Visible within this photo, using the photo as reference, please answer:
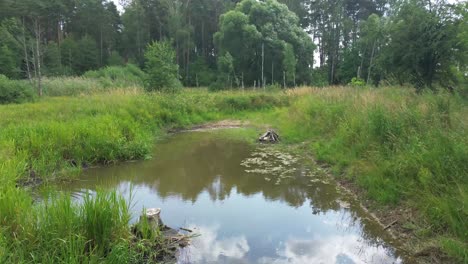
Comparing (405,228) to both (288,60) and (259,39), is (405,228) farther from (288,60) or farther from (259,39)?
(259,39)

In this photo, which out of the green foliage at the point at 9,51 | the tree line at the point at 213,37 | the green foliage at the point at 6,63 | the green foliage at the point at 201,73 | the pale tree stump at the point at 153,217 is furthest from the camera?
the green foliage at the point at 201,73

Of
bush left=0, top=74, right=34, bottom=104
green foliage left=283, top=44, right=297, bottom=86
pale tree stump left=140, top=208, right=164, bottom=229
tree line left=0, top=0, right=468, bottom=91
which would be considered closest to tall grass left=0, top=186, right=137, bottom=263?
pale tree stump left=140, top=208, right=164, bottom=229

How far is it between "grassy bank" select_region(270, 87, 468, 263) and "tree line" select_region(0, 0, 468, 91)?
1221 centimetres

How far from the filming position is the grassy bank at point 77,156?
3221 mm

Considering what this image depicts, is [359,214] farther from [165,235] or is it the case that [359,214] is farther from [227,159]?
[227,159]

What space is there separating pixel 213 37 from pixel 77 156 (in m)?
26.0

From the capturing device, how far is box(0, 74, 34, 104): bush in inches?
521

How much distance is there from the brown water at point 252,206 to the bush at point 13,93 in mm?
7554

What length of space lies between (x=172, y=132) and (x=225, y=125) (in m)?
2.65

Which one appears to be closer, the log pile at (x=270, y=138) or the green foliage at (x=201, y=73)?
the log pile at (x=270, y=138)

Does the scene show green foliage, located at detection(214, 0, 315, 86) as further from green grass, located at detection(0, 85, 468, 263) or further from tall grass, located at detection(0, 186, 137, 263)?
tall grass, located at detection(0, 186, 137, 263)

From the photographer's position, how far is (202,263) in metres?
3.99

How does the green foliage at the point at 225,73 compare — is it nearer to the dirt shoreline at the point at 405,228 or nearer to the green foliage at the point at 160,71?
the green foliage at the point at 160,71

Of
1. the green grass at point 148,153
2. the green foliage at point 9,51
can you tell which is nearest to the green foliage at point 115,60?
the green foliage at point 9,51
